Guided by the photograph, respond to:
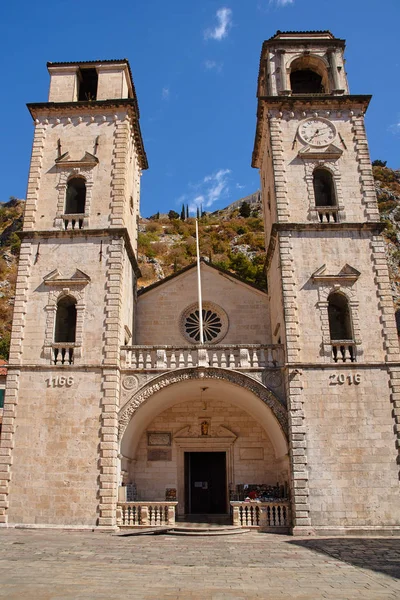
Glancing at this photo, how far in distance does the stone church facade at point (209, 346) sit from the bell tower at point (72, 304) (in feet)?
0.17

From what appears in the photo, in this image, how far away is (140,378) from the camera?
16.0 m

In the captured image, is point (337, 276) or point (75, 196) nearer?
point (337, 276)

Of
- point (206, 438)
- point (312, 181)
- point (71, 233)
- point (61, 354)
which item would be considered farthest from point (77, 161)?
point (206, 438)

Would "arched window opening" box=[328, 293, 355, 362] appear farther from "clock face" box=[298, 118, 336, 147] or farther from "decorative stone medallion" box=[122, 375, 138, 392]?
"decorative stone medallion" box=[122, 375, 138, 392]

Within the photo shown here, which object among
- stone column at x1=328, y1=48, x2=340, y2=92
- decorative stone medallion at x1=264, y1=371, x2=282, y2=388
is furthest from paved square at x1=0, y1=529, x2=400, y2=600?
stone column at x1=328, y1=48, x2=340, y2=92

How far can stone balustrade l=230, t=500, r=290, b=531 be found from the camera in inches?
578

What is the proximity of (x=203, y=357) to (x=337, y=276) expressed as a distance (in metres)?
5.03

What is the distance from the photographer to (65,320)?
1803 centimetres

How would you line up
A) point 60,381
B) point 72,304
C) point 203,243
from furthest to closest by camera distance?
point 203,243
point 72,304
point 60,381

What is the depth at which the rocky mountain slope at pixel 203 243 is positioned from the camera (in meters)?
46.9

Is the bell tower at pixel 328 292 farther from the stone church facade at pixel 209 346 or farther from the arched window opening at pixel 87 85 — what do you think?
the arched window opening at pixel 87 85

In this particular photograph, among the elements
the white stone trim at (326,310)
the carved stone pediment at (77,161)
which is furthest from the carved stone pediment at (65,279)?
the white stone trim at (326,310)

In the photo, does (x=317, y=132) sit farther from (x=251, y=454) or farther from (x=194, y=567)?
(x=194, y=567)

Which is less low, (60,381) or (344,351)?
(344,351)
